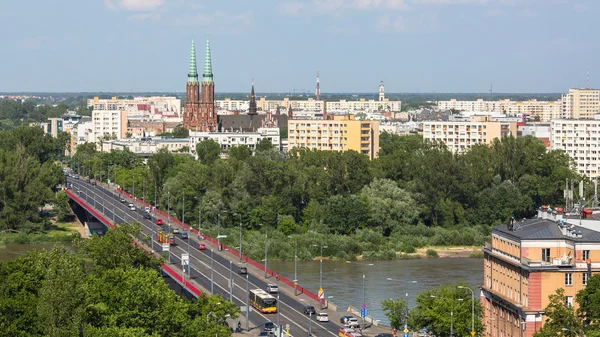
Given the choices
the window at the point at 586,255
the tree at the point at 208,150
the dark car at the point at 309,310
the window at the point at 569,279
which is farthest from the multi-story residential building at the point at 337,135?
the window at the point at 569,279

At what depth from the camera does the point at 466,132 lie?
13588 cm

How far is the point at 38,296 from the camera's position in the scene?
154 feet

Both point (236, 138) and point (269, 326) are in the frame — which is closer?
point (269, 326)

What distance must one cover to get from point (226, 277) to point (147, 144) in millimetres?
86461

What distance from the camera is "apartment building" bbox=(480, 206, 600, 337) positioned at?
4506cm

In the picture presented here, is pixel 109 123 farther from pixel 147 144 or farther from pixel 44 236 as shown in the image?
pixel 44 236

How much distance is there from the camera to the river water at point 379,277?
61634 millimetres

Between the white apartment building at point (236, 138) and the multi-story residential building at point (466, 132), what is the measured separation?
17.3 m

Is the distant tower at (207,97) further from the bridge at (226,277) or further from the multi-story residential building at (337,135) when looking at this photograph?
the bridge at (226,277)

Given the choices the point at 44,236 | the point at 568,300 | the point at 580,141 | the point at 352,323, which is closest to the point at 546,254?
the point at 568,300

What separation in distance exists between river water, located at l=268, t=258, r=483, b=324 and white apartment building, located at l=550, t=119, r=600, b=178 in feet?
147

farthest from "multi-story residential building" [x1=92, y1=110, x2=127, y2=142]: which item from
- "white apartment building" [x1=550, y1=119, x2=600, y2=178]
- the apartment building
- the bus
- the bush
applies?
the apartment building

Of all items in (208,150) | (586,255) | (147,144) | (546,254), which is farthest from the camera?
(147,144)
